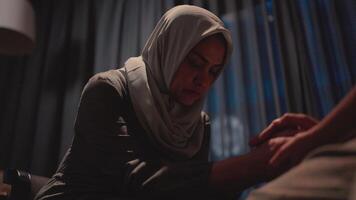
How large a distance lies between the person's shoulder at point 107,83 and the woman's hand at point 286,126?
0.41 metres

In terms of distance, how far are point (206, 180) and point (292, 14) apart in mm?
1227

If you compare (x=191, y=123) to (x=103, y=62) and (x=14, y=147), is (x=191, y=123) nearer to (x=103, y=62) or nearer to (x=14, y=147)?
(x=103, y=62)

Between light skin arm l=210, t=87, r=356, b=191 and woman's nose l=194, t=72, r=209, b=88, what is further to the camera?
woman's nose l=194, t=72, r=209, b=88

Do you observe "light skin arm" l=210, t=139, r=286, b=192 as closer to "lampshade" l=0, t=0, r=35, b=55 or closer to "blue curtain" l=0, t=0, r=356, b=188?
"blue curtain" l=0, t=0, r=356, b=188

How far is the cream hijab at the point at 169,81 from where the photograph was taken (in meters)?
1.01

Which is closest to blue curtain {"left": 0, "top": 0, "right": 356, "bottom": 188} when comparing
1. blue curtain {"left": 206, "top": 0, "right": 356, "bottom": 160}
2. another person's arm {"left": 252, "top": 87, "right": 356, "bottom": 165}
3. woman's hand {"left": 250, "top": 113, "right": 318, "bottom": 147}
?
blue curtain {"left": 206, "top": 0, "right": 356, "bottom": 160}

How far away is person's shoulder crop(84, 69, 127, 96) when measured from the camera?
3.17 ft

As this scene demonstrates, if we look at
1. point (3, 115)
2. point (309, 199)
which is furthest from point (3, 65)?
point (309, 199)

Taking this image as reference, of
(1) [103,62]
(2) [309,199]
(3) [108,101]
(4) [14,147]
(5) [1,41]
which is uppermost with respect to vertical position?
(5) [1,41]

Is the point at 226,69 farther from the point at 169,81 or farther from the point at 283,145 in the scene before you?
the point at 283,145

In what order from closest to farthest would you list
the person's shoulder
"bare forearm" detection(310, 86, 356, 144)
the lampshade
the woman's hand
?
"bare forearm" detection(310, 86, 356, 144) → the woman's hand → the person's shoulder → the lampshade

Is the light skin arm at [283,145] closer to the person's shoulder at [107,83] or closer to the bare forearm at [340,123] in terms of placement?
the bare forearm at [340,123]

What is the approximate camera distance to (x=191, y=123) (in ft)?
3.86

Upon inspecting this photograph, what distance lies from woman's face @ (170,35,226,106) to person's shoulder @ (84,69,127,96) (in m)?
0.19
